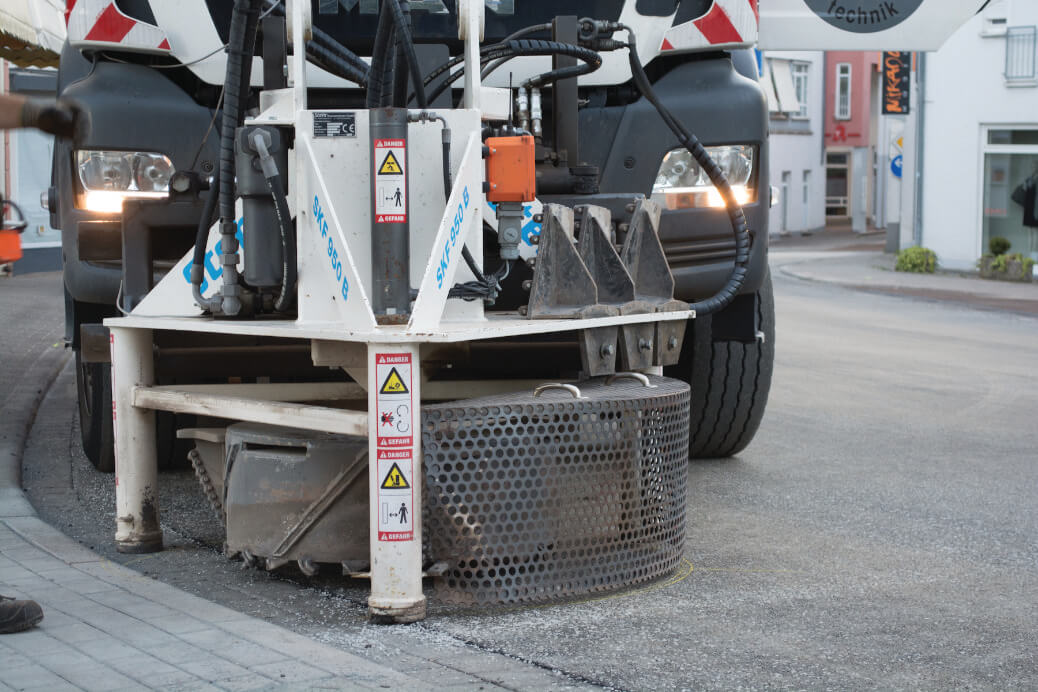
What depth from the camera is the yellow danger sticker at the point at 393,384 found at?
13.8 ft

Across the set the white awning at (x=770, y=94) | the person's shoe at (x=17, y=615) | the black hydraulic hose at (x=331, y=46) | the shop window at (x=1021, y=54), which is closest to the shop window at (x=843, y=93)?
the shop window at (x=1021, y=54)

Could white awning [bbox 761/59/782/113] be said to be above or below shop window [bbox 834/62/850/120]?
below

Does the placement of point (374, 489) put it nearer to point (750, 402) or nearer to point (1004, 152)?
point (750, 402)

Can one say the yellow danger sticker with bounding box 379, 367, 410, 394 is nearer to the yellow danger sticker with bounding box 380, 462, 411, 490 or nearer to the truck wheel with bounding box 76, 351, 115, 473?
the yellow danger sticker with bounding box 380, 462, 411, 490

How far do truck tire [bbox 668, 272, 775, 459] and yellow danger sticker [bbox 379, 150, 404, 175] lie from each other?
239cm

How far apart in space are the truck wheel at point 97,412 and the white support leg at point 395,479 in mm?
2450

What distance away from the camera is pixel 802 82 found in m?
48.0

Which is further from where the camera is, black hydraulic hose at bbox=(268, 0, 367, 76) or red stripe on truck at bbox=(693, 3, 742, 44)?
red stripe on truck at bbox=(693, 3, 742, 44)

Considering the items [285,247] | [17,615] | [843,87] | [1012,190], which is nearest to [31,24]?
[285,247]

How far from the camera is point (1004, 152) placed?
26562 mm

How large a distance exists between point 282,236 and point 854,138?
48.9 metres

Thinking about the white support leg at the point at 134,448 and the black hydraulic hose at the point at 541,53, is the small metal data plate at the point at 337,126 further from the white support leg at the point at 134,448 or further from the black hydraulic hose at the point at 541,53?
the white support leg at the point at 134,448

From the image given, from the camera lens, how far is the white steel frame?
430cm

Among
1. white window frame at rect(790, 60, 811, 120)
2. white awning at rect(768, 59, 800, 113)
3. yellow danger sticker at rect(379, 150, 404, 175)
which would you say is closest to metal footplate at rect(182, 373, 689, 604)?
yellow danger sticker at rect(379, 150, 404, 175)
